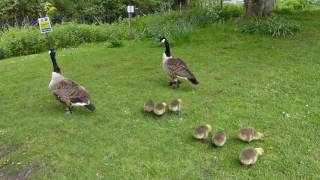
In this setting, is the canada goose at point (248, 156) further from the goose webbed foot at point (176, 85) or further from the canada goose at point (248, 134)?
the goose webbed foot at point (176, 85)

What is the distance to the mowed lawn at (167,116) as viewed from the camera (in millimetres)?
6852

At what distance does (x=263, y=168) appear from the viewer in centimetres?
669

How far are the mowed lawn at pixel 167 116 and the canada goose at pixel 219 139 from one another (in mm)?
142

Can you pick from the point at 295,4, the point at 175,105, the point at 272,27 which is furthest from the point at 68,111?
the point at 295,4

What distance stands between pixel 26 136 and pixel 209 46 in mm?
7895

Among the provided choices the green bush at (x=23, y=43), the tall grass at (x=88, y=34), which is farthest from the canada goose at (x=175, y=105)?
the green bush at (x=23, y=43)

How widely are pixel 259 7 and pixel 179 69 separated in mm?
7802

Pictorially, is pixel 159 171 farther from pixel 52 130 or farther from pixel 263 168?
pixel 52 130

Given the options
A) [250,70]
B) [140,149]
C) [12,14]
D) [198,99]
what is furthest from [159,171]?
[12,14]

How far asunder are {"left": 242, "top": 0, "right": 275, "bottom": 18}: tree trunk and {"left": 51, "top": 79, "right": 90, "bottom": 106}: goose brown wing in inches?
389

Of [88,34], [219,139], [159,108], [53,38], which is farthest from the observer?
[88,34]

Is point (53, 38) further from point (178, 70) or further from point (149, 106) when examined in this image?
point (149, 106)

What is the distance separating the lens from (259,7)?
1650cm

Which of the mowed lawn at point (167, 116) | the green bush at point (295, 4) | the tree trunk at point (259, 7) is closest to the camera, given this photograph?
the mowed lawn at point (167, 116)
